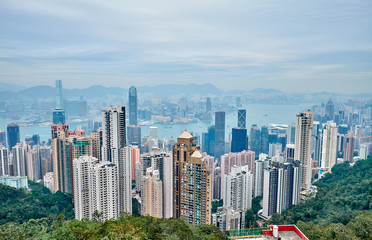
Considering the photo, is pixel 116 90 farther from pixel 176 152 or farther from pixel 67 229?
pixel 67 229

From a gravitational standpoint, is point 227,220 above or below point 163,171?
below

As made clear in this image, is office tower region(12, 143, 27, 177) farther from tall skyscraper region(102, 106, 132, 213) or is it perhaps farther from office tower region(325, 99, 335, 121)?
office tower region(325, 99, 335, 121)

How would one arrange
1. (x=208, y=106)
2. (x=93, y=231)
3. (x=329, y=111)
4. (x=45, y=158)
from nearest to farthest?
(x=93, y=231) < (x=45, y=158) < (x=329, y=111) < (x=208, y=106)

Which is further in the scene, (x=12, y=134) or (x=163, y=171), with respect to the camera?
(x=12, y=134)

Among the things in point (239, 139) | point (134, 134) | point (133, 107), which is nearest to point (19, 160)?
point (134, 134)

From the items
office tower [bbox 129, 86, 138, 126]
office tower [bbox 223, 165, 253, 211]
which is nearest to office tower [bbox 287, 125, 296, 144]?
office tower [bbox 223, 165, 253, 211]

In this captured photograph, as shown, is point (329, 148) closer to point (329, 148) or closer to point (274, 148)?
point (329, 148)

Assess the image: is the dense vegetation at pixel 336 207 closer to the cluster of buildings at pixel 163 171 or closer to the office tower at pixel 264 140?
the cluster of buildings at pixel 163 171
